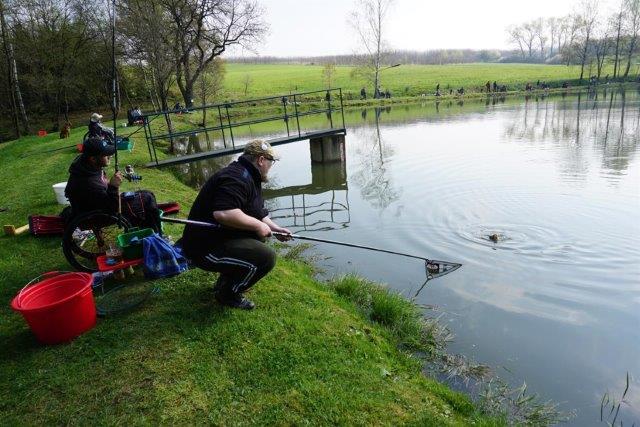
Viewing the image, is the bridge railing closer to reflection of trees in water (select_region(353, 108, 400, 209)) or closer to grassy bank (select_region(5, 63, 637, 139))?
reflection of trees in water (select_region(353, 108, 400, 209))

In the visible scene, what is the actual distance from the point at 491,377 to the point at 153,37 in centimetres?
1692

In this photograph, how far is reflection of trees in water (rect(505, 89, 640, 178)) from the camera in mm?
12958

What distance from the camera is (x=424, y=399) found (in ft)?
12.0

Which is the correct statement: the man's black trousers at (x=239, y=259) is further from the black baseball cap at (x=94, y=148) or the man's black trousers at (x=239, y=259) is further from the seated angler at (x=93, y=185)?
the black baseball cap at (x=94, y=148)

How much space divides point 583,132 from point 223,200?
1861cm

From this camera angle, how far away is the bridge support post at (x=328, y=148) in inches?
602

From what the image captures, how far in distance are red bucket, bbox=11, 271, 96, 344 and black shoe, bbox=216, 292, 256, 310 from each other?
3.81 ft

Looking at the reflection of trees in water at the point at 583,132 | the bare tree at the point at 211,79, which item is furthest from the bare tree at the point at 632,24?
the bare tree at the point at 211,79

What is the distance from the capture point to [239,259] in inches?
160

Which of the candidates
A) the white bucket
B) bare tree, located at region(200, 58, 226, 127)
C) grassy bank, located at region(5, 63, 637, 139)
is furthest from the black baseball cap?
grassy bank, located at region(5, 63, 637, 139)

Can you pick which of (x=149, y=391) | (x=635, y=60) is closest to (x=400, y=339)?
(x=149, y=391)

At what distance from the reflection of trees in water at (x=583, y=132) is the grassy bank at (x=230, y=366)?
9.54 m

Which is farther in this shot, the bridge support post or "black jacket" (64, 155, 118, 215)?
the bridge support post

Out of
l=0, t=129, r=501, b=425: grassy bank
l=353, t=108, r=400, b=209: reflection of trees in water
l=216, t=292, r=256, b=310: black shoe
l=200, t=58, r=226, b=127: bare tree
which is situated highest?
l=200, t=58, r=226, b=127: bare tree
